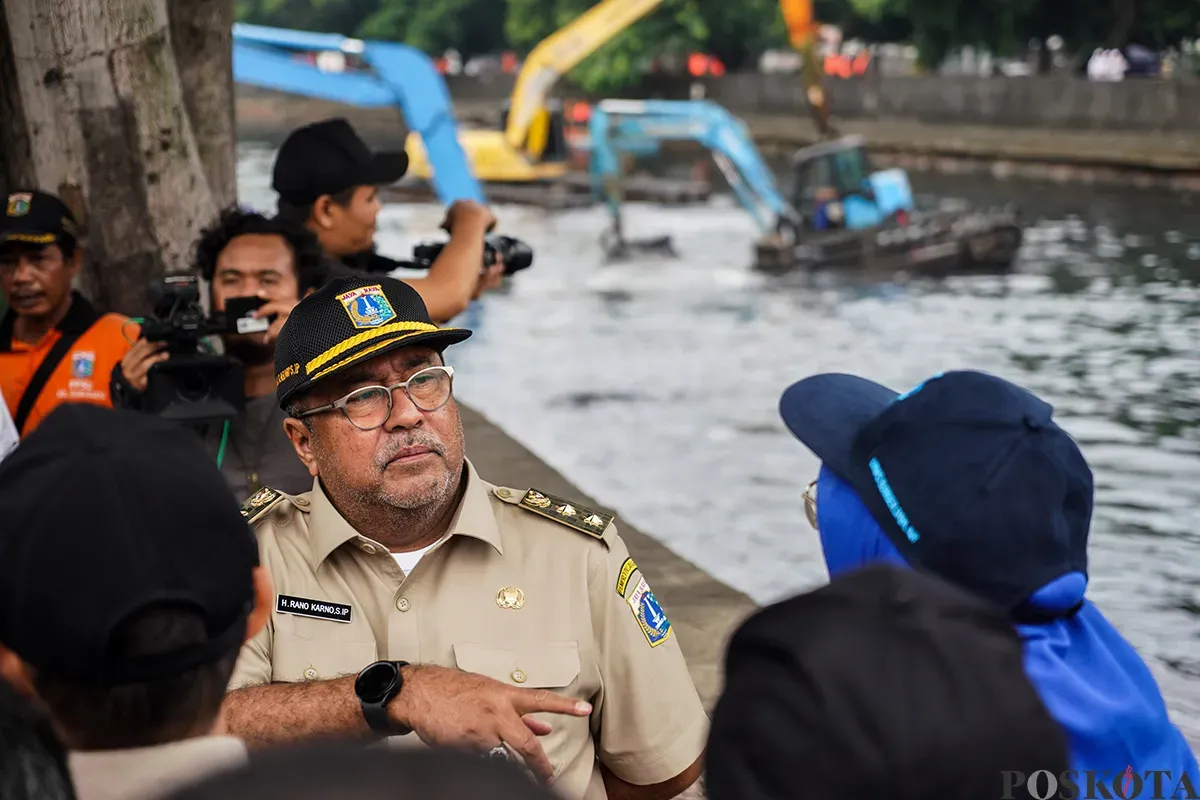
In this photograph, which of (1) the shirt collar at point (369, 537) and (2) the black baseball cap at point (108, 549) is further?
(1) the shirt collar at point (369, 537)

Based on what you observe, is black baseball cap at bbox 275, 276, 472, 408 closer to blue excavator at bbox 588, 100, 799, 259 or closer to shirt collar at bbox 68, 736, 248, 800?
shirt collar at bbox 68, 736, 248, 800

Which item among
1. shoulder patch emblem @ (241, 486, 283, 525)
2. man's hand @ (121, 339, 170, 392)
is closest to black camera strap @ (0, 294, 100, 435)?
man's hand @ (121, 339, 170, 392)

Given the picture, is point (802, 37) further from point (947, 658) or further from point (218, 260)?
point (947, 658)

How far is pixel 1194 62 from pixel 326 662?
129ft

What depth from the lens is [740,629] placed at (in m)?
1.50

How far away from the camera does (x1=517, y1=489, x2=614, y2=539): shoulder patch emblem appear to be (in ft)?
8.99

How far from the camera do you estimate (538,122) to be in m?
32.5

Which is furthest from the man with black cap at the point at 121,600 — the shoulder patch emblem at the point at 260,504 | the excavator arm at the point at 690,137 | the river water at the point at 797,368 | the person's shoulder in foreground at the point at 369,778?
the excavator arm at the point at 690,137

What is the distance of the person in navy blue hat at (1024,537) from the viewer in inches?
81.4

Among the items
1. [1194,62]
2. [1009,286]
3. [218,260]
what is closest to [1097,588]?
[218,260]

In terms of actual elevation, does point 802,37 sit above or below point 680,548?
above

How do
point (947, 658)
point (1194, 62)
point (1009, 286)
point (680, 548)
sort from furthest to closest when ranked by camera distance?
point (1194, 62) → point (1009, 286) → point (680, 548) → point (947, 658)

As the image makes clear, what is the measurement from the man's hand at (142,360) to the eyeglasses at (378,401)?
1499mm

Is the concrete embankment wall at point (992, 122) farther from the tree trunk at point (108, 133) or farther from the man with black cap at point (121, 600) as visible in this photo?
the man with black cap at point (121, 600)
